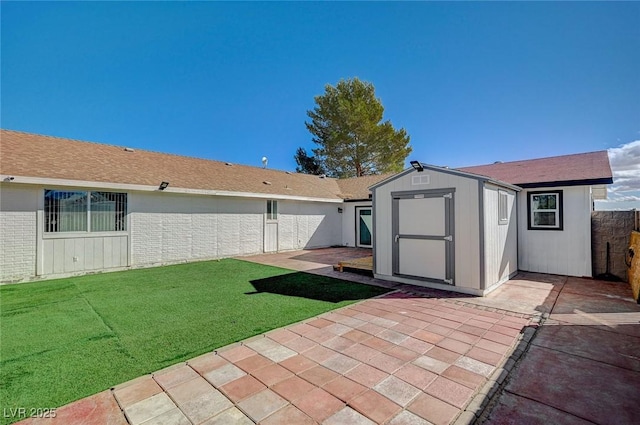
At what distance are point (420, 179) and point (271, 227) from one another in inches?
319

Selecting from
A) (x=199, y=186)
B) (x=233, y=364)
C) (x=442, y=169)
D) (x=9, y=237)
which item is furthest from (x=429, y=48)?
(x=9, y=237)

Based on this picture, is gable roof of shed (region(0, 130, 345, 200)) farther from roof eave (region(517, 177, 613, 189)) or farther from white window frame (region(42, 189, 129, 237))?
roof eave (region(517, 177, 613, 189))

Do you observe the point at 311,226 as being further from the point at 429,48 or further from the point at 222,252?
the point at 429,48

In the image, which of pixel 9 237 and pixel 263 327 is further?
pixel 9 237

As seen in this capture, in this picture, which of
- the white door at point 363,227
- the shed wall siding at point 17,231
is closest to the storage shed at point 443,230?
the white door at point 363,227

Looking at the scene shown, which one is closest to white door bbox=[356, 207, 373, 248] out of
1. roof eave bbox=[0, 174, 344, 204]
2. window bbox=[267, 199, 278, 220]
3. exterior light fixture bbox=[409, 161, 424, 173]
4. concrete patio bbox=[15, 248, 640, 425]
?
roof eave bbox=[0, 174, 344, 204]

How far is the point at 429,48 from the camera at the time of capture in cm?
1080

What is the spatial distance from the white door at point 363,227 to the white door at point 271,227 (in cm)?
450

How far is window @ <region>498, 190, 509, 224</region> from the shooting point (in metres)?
6.71

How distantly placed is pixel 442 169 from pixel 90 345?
6.86 metres

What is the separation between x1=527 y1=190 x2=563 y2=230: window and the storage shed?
4.61 ft

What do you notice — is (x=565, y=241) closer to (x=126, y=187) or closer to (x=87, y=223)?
(x=126, y=187)

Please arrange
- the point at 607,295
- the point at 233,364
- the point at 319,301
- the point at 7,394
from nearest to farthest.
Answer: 1. the point at 7,394
2. the point at 233,364
3. the point at 319,301
4. the point at 607,295

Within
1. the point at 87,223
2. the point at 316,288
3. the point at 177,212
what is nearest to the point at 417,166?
the point at 316,288
